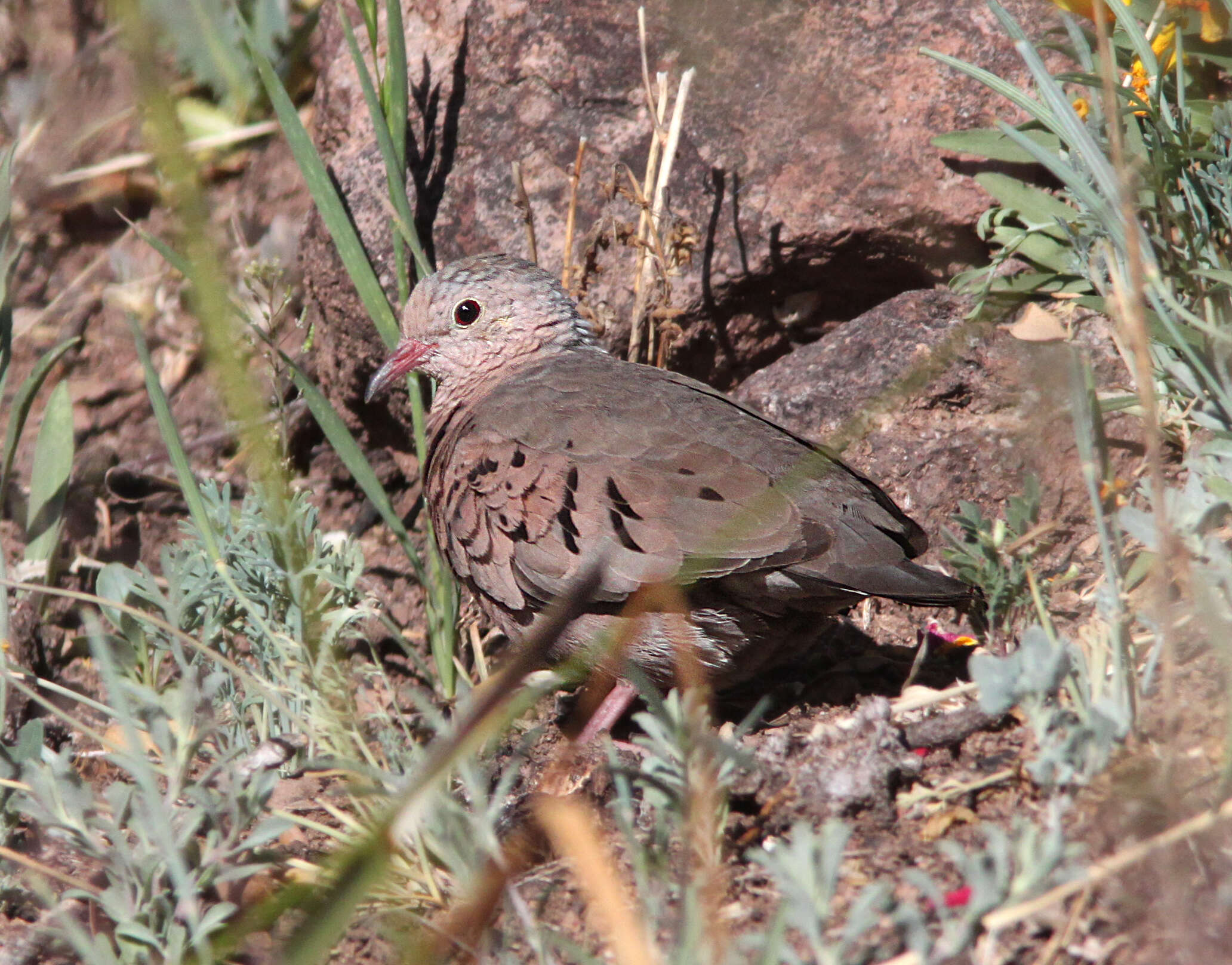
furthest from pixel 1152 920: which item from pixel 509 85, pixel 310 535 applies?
pixel 509 85

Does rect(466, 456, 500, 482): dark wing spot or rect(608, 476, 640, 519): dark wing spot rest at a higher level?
rect(466, 456, 500, 482): dark wing spot

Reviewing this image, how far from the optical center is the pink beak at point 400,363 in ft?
13.6

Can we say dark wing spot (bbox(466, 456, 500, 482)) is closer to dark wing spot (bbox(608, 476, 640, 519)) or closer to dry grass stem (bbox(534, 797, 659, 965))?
dark wing spot (bbox(608, 476, 640, 519))

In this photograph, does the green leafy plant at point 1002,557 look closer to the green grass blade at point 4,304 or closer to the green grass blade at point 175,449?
the green grass blade at point 175,449

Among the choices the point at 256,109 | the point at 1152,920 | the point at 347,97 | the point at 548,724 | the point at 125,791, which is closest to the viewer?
the point at 1152,920

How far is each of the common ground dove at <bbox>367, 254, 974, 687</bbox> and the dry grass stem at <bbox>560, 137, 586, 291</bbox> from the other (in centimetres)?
51

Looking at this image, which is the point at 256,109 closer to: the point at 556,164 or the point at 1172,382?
the point at 556,164

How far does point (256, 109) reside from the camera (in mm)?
5957

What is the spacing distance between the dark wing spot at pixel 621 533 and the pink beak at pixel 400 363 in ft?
4.19

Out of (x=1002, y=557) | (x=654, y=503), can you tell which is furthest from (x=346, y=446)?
(x=1002, y=557)

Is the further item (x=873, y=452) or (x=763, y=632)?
(x=873, y=452)

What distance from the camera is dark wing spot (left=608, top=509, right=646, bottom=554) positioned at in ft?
10.3

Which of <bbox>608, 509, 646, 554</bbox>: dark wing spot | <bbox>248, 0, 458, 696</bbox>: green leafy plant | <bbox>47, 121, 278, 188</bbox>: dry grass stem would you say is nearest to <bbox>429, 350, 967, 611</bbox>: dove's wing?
<bbox>608, 509, 646, 554</bbox>: dark wing spot

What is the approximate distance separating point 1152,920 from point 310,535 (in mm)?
2584
